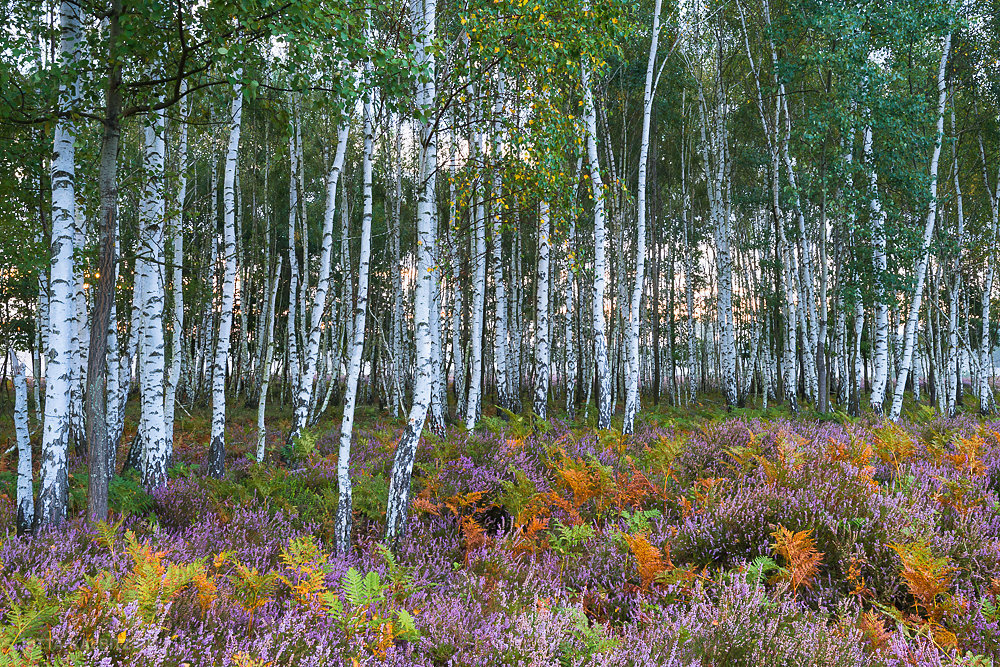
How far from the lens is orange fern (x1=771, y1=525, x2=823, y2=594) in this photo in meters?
3.74

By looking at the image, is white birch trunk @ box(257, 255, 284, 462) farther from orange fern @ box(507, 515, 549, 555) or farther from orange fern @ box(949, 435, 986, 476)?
orange fern @ box(949, 435, 986, 476)

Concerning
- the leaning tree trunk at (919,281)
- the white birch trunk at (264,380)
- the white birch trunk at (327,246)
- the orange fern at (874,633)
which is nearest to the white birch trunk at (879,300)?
the leaning tree trunk at (919,281)

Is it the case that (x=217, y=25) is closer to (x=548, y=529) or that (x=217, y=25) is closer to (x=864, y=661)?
A: (x=548, y=529)

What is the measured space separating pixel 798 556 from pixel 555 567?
181 cm

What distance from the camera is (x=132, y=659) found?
252 centimetres

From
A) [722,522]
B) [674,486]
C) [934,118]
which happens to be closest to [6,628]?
[722,522]

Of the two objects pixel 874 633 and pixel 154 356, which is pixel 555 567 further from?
pixel 154 356

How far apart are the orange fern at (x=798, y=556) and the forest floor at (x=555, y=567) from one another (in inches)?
0.6

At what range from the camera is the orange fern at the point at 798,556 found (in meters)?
3.74

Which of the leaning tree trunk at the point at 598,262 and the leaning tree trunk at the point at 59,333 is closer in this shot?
the leaning tree trunk at the point at 59,333

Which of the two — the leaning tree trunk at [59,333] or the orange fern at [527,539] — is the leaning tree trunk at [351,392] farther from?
the leaning tree trunk at [59,333]

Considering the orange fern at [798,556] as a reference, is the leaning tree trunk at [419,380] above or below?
above

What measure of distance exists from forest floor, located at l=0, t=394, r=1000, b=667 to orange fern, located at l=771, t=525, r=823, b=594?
0.02m

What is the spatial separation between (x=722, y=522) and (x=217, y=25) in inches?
225
